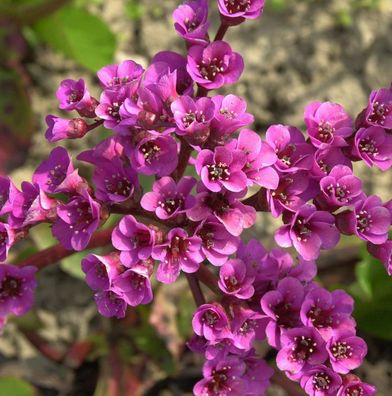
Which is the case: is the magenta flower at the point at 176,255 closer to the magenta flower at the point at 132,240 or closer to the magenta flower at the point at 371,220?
the magenta flower at the point at 132,240

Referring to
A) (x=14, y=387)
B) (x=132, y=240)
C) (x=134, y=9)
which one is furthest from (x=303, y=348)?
(x=134, y=9)

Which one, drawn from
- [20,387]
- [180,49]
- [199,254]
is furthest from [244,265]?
[180,49]

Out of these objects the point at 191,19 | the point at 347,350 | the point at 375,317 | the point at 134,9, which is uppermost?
the point at 191,19

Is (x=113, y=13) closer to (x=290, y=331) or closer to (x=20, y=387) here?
(x=20, y=387)

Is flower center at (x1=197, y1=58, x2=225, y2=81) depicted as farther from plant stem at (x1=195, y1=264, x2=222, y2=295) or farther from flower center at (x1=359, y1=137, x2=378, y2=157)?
plant stem at (x1=195, y1=264, x2=222, y2=295)

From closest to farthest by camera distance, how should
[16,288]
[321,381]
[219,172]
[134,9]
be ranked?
[219,172]
[321,381]
[16,288]
[134,9]

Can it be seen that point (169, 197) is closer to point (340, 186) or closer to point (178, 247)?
point (178, 247)
